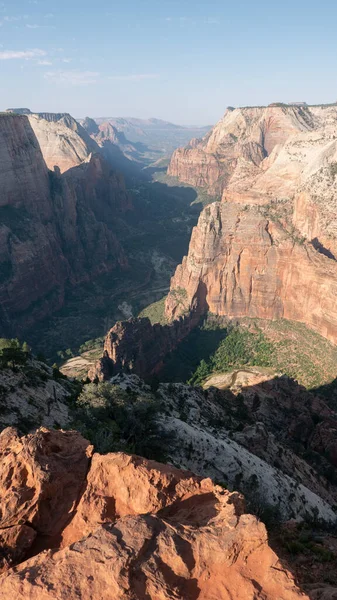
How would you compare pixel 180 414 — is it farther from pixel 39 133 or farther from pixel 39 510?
pixel 39 133

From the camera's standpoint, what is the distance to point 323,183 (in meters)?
81.9

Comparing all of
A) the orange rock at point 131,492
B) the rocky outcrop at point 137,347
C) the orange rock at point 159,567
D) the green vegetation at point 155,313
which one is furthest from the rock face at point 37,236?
the orange rock at point 159,567

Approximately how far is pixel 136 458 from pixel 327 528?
21715mm

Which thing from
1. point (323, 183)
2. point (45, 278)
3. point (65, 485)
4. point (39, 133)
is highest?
point (39, 133)

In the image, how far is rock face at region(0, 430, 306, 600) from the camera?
476 inches

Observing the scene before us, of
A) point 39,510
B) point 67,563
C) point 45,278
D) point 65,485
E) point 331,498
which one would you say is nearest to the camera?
point 67,563

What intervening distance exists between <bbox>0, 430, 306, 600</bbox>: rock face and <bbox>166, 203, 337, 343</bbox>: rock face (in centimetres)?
5663

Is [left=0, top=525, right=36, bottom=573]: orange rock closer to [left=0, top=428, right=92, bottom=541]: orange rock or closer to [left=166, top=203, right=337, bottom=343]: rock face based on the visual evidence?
[left=0, top=428, right=92, bottom=541]: orange rock

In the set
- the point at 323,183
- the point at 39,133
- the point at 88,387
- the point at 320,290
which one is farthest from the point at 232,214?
the point at 39,133

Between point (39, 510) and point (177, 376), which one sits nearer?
point (39, 510)

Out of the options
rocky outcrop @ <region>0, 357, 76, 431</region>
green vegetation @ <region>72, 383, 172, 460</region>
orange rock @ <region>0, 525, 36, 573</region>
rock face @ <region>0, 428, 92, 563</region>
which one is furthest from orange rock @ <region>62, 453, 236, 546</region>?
rocky outcrop @ <region>0, 357, 76, 431</region>

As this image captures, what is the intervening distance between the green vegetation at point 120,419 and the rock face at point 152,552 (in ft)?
40.7

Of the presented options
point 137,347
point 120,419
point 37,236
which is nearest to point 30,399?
point 120,419

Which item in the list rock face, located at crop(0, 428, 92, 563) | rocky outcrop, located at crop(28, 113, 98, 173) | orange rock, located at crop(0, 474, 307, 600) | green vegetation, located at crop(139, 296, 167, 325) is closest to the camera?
orange rock, located at crop(0, 474, 307, 600)
